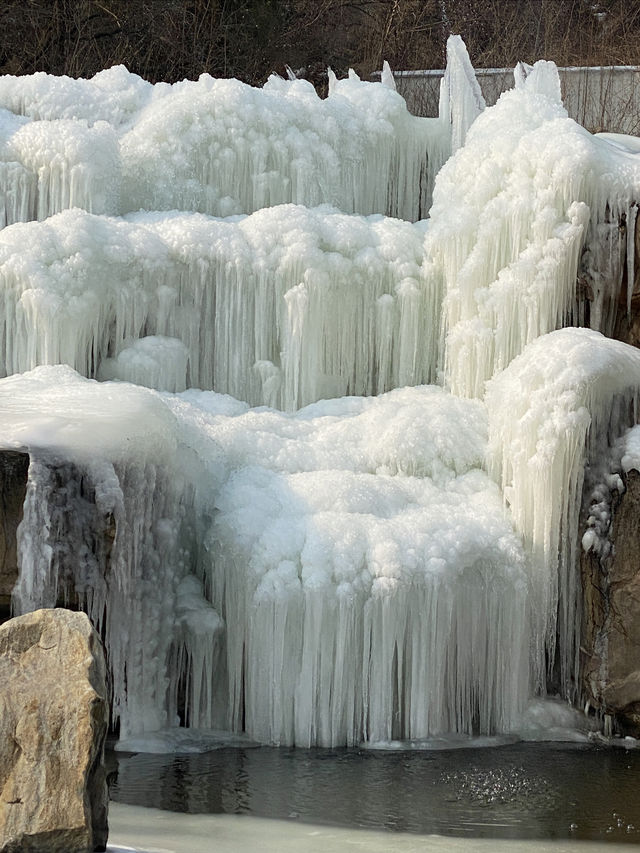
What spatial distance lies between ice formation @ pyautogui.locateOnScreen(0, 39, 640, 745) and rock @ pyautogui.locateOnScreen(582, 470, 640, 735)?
0.49 feet

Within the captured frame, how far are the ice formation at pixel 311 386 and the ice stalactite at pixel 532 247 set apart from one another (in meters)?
0.02

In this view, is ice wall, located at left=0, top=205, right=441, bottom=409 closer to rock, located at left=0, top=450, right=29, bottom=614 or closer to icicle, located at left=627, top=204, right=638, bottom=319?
icicle, located at left=627, top=204, right=638, bottom=319

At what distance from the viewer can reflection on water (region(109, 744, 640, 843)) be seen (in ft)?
19.1

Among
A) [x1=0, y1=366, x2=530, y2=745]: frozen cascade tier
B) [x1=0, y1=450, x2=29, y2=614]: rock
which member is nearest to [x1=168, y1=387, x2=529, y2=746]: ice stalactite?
[x1=0, y1=366, x2=530, y2=745]: frozen cascade tier

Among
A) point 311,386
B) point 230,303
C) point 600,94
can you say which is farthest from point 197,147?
point 600,94

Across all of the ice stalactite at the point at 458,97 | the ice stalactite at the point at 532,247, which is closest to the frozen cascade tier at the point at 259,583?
the ice stalactite at the point at 532,247

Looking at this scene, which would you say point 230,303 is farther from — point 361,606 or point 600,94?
point 600,94

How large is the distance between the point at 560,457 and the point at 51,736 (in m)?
4.00

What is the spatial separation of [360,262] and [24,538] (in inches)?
142

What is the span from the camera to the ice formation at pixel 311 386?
7383 mm

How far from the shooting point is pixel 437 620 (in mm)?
7551

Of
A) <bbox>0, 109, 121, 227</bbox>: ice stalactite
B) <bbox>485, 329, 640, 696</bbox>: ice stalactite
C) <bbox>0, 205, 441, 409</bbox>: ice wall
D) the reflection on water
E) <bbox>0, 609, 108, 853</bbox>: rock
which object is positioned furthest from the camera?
<bbox>0, 109, 121, 227</bbox>: ice stalactite

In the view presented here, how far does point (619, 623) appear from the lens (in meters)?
7.75

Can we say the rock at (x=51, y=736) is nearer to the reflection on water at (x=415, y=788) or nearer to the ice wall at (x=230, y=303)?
the reflection on water at (x=415, y=788)
